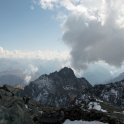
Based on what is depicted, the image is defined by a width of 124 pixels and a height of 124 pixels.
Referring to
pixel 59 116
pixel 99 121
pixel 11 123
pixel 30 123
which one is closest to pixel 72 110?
pixel 59 116

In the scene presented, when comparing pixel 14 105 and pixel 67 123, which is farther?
pixel 67 123

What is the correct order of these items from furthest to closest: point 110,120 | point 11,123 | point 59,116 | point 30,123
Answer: point 59,116 → point 110,120 → point 30,123 → point 11,123

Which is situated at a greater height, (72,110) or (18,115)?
(72,110)

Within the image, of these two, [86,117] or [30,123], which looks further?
[86,117]

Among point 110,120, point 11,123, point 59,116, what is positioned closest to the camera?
point 11,123

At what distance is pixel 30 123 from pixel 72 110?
69.6ft

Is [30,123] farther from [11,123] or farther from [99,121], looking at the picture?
[99,121]

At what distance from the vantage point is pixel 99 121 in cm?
7162

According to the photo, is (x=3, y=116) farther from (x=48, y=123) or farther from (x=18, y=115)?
(x=48, y=123)

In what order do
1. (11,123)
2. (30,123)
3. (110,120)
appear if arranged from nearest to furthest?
(11,123) < (30,123) < (110,120)

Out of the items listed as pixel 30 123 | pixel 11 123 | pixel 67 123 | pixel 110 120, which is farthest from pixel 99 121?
pixel 11 123

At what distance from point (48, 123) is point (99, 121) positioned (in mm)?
12277

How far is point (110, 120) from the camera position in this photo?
70250mm

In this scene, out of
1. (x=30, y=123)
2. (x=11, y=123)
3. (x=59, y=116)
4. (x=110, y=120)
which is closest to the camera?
(x=11, y=123)
